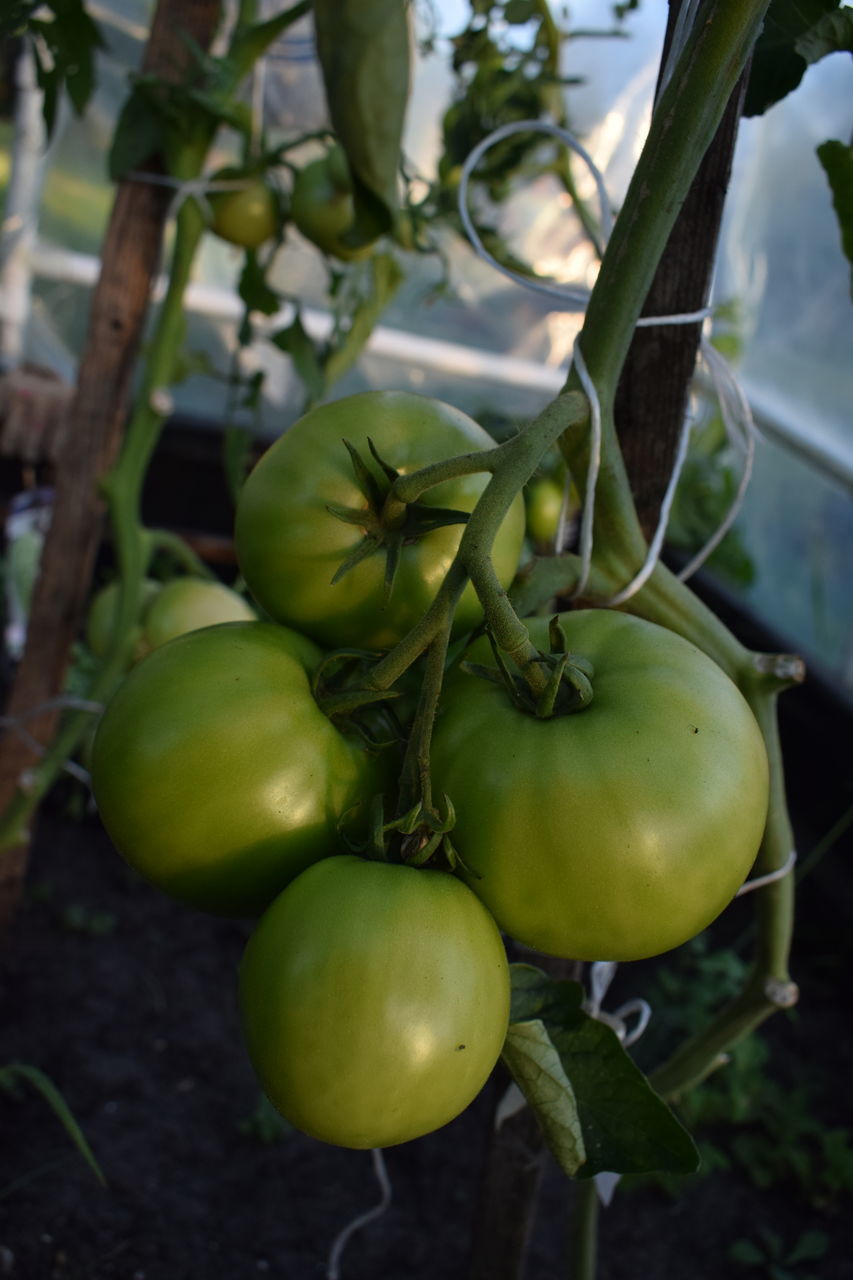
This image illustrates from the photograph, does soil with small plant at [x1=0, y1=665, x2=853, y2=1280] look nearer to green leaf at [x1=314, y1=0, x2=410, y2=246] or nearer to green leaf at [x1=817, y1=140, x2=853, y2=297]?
green leaf at [x1=817, y1=140, x2=853, y2=297]

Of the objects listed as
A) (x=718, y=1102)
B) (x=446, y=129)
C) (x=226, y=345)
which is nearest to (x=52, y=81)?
(x=446, y=129)

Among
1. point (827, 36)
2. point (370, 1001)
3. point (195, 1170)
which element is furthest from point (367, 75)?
point (195, 1170)

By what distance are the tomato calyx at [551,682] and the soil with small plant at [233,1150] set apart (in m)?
0.72

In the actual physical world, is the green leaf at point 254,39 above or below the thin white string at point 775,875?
above

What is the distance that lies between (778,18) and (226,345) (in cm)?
272

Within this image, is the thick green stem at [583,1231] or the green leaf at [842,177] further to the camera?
the thick green stem at [583,1231]

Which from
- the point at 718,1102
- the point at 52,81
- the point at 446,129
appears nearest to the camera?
the point at 52,81

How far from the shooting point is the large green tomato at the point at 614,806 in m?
0.38

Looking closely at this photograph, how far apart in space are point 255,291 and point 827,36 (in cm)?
75

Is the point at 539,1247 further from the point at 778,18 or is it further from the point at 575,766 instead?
the point at 778,18

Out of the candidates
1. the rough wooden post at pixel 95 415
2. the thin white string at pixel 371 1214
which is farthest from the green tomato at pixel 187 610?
the thin white string at pixel 371 1214

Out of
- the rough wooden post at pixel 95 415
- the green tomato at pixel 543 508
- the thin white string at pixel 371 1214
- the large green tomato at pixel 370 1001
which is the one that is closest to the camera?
the large green tomato at pixel 370 1001

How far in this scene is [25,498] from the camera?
2.07 metres

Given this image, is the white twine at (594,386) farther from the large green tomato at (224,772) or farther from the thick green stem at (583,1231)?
the thick green stem at (583,1231)
